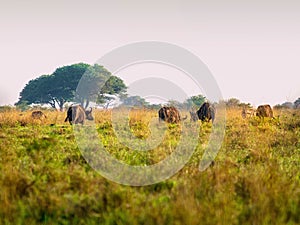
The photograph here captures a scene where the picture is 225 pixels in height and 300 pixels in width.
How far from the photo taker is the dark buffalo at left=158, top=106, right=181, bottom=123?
15.1 meters

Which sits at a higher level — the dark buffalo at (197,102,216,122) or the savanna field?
the dark buffalo at (197,102,216,122)

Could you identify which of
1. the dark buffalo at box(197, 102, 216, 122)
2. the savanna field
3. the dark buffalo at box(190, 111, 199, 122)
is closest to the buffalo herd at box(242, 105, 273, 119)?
the dark buffalo at box(197, 102, 216, 122)

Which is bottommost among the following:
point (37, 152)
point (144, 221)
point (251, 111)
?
point (144, 221)

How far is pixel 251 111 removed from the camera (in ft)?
63.3

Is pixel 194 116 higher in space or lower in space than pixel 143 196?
higher

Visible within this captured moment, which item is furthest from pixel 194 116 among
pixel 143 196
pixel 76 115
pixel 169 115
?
pixel 143 196

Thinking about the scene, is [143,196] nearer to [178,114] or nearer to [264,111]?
[178,114]

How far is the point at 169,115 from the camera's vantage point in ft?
49.9

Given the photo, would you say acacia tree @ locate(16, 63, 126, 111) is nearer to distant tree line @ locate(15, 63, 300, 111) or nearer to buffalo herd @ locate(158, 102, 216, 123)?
distant tree line @ locate(15, 63, 300, 111)

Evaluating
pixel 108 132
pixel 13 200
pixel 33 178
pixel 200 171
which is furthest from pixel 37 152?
pixel 108 132

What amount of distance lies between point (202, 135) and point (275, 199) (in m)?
6.29

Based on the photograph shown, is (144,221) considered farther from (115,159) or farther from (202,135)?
(202,135)

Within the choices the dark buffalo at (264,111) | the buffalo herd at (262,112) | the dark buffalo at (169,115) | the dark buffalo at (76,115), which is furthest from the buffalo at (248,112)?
the dark buffalo at (76,115)

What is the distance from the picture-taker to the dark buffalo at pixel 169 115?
49.5 ft
